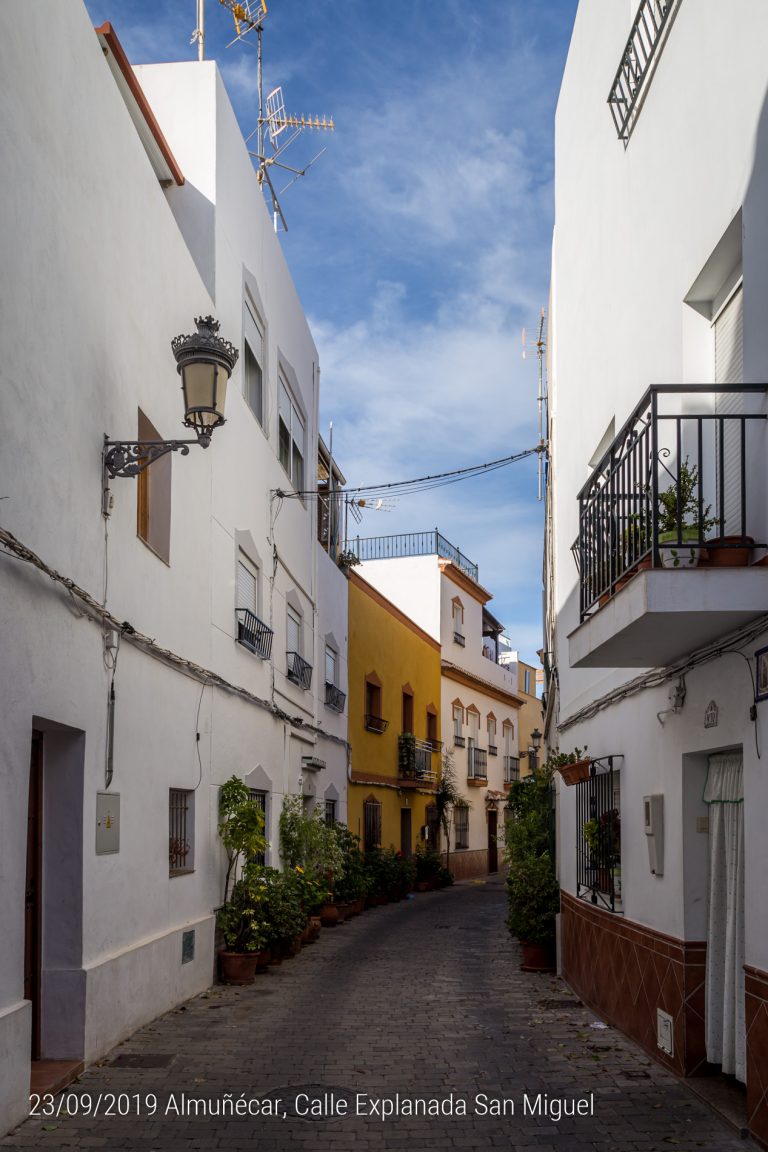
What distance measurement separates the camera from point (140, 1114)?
6715 mm

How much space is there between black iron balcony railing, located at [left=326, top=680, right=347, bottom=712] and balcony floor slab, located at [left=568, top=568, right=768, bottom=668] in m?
13.4

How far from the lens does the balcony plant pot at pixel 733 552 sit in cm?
608

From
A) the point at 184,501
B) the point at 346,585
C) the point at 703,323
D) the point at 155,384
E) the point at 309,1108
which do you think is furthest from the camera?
the point at 346,585

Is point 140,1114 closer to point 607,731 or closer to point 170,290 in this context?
point 607,731

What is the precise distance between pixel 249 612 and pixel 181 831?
10.6ft

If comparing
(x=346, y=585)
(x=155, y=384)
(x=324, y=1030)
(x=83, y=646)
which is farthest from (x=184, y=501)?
(x=346, y=585)

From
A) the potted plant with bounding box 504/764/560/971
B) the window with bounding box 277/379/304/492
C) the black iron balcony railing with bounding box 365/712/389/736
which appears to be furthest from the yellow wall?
the potted plant with bounding box 504/764/560/971

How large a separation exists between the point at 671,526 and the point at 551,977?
771 cm

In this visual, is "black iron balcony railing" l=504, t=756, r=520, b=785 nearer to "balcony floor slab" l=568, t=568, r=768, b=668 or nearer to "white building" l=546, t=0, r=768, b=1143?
"white building" l=546, t=0, r=768, b=1143

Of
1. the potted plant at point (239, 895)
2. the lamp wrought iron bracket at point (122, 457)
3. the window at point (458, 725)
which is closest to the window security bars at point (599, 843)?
the potted plant at point (239, 895)

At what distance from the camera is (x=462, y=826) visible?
33.1 meters

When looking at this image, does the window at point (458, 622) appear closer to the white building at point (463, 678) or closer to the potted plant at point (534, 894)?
the white building at point (463, 678)

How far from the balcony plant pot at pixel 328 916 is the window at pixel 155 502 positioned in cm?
953

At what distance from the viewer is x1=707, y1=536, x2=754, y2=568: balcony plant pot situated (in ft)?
20.0
